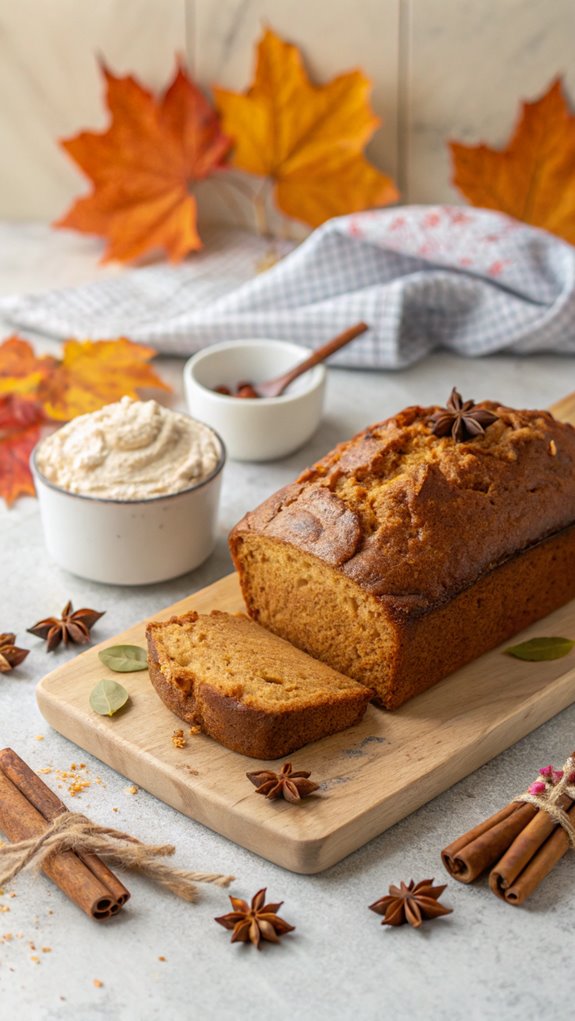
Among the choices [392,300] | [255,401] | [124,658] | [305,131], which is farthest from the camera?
[305,131]

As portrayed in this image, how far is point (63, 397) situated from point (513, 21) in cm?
213

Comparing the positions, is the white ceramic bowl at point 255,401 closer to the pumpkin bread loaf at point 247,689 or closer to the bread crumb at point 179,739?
the pumpkin bread loaf at point 247,689

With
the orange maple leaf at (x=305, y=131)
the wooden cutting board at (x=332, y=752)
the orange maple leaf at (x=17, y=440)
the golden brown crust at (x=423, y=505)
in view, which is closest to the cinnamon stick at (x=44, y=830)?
the wooden cutting board at (x=332, y=752)

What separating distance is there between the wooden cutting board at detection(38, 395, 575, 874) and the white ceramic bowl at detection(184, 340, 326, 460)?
0.99m

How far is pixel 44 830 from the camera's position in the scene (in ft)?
6.90

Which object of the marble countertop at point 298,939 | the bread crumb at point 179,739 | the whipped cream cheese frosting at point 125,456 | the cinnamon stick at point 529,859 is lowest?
the marble countertop at point 298,939

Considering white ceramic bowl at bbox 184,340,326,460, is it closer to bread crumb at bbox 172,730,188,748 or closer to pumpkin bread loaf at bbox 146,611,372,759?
pumpkin bread loaf at bbox 146,611,372,759

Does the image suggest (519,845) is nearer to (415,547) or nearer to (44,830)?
(415,547)

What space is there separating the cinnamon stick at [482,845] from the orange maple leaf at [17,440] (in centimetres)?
177

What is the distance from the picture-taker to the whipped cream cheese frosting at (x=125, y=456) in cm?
279

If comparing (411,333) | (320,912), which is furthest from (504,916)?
(411,333)

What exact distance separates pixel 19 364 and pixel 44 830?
203 centimetres

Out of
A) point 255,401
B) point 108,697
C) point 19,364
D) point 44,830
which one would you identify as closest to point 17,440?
point 19,364

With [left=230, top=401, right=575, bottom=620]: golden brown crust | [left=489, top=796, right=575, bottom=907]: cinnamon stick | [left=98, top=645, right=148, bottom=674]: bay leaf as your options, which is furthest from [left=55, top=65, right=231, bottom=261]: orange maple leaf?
[left=489, top=796, right=575, bottom=907]: cinnamon stick
